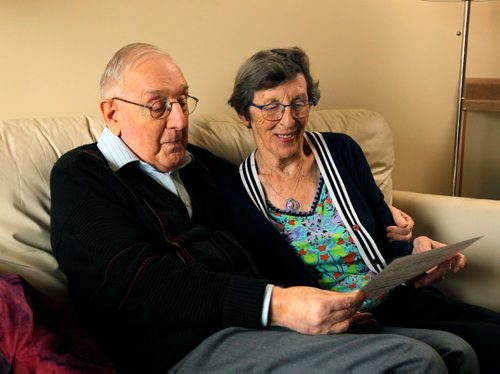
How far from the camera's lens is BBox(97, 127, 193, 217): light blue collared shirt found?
1.39 metres

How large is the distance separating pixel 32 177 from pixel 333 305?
28.9 inches

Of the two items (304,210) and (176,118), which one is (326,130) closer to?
(304,210)

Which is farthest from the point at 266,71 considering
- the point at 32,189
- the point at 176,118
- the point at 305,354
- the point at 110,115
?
the point at 305,354

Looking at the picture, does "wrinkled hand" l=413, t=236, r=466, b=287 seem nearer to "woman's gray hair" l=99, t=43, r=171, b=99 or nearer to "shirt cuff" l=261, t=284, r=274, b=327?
"shirt cuff" l=261, t=284, r=274, b=327

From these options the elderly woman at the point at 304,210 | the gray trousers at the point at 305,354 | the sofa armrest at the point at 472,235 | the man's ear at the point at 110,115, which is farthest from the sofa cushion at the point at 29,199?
the sofa armrest at the point at 472,235

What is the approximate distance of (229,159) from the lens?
1825 millimetres

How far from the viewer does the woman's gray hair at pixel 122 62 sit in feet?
4.59

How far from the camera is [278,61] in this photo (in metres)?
1.58

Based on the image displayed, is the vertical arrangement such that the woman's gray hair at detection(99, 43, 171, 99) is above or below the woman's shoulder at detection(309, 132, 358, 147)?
above

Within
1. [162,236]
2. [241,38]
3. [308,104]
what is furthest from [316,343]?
[241,38]

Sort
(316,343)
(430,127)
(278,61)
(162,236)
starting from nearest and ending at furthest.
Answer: (316,343)
(162,236)
(278,61)
(430,127)

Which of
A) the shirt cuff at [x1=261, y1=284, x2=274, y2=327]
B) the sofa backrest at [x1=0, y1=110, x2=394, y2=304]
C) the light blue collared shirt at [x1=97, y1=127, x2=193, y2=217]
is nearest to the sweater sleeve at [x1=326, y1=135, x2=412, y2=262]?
the light blue collared shirt at [x1=97, y1=127, x2=193, y2=217]

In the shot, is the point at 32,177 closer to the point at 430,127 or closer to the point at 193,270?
the point at 193,270

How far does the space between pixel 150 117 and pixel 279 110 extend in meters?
0.35
